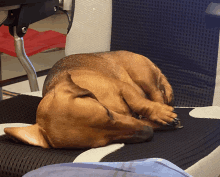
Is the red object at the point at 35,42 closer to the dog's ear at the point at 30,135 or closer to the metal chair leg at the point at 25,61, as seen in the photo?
the metal chair leg at the point at 25,61

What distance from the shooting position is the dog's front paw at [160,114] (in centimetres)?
116

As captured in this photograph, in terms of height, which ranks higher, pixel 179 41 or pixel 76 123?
pixel 179 41

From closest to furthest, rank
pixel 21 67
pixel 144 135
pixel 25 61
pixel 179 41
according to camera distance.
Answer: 1. pixel 144 135
2. pixel 179 41
3. pixel 25 61
4. pixel 21 67

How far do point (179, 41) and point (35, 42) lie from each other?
143cm

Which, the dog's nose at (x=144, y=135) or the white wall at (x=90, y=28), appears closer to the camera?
the dog's nose at (x=144, y=135)

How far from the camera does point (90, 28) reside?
1.80m

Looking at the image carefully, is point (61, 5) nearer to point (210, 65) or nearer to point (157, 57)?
point (157, 57)

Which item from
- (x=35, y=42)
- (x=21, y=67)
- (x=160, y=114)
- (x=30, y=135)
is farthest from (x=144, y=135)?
(x=21, y=67)

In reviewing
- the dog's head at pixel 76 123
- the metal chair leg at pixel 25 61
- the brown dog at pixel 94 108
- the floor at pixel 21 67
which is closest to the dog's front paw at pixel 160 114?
the brown dog at pixel 94 108

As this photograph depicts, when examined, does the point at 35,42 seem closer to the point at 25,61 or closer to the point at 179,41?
the point at 25,61

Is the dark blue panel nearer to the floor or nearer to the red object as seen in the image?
the red object

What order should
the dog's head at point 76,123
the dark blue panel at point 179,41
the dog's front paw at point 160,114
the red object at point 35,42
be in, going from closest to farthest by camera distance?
the dog's head at point 76,123 → the dog's front paw at point 160,114 → the dark blue panel at point 179,41 → the red object at point 35,42

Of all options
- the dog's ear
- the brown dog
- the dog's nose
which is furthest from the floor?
the dog's nose

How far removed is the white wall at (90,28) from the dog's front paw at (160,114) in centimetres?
69
